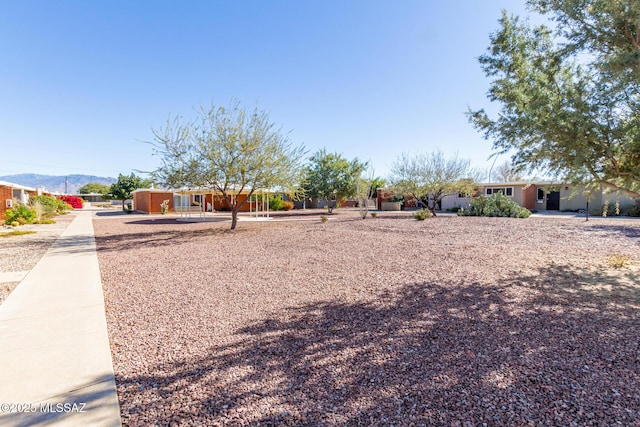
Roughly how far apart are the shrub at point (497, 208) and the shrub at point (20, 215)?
28.3m

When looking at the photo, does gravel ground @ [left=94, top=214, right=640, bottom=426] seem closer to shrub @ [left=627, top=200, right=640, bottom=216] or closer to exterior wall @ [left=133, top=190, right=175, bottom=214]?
shrub @ [left=627, top=200, right=640, bottom=216]

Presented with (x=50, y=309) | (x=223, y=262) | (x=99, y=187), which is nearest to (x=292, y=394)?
(x=50, y=309)

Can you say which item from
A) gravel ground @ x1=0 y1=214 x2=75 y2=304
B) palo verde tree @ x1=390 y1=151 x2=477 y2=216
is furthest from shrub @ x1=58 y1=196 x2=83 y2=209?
palo verde tree @ x1=390 y1=151 x2=477 y2=216

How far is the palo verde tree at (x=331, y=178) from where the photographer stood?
3181 centimetres

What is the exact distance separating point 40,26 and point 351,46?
13.8 m

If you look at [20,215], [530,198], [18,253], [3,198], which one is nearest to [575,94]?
[18,253]

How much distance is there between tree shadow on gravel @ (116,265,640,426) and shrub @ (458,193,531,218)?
61.2ft

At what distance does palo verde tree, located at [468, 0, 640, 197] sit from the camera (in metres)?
4.84

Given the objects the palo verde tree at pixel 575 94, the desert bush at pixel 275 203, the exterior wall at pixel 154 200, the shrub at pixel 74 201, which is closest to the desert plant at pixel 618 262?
the palo verde tree at pixel 575 94

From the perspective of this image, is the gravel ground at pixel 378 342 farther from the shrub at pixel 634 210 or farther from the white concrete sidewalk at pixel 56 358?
the shrub at pixel 634 210

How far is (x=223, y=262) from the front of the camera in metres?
8.27

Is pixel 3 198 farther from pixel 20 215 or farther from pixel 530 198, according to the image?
pixel 530 198

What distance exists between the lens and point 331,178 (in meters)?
32.2

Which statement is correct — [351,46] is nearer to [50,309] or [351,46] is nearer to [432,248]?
[432,248]
